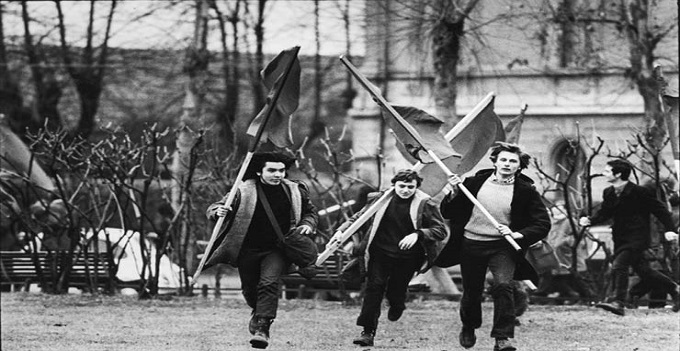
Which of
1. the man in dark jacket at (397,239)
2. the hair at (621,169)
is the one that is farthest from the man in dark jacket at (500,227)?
the hair at (621,169)

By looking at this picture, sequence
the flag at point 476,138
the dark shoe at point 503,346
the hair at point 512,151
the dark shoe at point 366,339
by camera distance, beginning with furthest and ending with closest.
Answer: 1. the flag at point 476,138
2. the dark shoe at point 366,339
3. the hair at point 512,151
4. the dark shoe at point 503,346

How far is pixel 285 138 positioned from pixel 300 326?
9.65ft

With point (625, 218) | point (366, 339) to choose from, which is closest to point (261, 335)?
point (366, 339)

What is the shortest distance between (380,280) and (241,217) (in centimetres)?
143

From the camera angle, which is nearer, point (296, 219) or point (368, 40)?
point (296, 219)

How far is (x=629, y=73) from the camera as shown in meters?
29.4

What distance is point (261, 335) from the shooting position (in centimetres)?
1360

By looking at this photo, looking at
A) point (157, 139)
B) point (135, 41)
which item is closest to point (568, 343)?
point (157, 139)

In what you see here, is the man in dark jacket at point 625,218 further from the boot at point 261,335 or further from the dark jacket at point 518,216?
the boot at point 261,335

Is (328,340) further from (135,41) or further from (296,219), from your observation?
(135,41)

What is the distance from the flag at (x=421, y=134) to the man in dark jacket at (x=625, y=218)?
6.76 feet

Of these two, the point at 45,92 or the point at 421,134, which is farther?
the point at 45,92

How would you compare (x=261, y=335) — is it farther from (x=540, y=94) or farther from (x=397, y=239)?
(x=540, y=94)

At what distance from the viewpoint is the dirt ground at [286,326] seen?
48.6 ft
